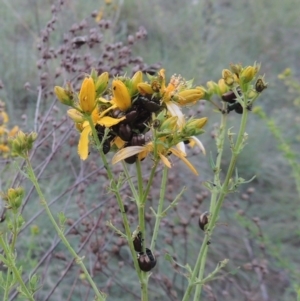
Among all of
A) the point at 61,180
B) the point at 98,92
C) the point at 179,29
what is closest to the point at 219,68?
the point at 179,29

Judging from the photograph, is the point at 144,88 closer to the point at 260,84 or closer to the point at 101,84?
the point at 101,84

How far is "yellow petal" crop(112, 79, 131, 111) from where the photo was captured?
0.85m

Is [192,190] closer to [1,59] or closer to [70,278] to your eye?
[70,278]

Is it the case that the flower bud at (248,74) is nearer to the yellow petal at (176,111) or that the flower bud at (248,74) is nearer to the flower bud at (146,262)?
the yellow petal at (176,111)

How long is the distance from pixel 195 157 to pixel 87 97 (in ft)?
8.63

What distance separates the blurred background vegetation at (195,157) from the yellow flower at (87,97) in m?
0.78

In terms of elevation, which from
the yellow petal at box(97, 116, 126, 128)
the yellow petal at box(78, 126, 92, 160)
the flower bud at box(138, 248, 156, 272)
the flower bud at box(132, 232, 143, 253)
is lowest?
the flower bud at box(138, 248, 156, 272)

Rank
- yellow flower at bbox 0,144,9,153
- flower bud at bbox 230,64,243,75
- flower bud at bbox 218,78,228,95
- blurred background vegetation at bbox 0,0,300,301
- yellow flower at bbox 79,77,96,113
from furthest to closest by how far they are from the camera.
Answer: blurred background vegetation at bbox 0,0,300,301, yellow flower at bbox 0,144,9,153, flower bud at bbox 218,78,228,95, flower bud at bbox 230,64,243,75, yellow flower at bbox 79,77,96,113

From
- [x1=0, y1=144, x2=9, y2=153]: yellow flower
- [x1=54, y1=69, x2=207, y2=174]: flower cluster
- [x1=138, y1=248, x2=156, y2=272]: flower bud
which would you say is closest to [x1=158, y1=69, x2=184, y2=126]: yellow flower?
[x1=54, y1=69, x2=207, y2=174]: flower cluster

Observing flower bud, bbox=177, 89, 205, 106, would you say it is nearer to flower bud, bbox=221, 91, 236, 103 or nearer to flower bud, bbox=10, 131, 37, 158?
flower bud, bbox=221, 91, 236, 103

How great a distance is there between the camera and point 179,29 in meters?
4.88

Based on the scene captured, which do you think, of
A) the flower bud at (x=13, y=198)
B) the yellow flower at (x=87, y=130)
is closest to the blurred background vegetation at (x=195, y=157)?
the flower bud at (x=13, y=198)

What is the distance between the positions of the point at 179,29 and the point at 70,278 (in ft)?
9.75

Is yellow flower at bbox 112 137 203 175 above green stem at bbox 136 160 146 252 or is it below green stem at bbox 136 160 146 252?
above
